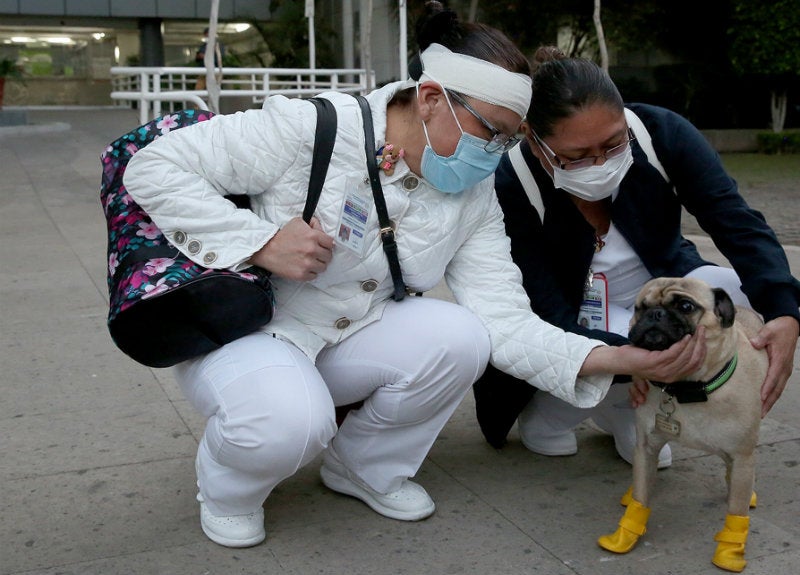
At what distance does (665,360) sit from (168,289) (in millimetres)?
1386

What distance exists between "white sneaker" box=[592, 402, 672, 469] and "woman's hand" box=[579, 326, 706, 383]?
70 centimetres

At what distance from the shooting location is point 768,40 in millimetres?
19094

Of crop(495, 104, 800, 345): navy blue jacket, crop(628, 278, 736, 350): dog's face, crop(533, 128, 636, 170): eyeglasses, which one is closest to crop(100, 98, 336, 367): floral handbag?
crop(533, 128, 636, 170): eyeglasses

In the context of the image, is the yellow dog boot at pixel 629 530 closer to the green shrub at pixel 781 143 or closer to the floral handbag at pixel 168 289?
the floral handbag at pixel 168 289

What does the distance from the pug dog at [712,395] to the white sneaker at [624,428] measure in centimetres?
64

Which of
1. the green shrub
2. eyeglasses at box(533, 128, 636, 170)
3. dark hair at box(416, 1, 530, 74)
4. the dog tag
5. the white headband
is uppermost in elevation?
dark hair at box(416, 1, 530, 74)

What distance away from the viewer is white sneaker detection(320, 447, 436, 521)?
10.3 feet

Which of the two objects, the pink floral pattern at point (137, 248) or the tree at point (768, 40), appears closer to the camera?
the pink floral pattern at point (137, 248)

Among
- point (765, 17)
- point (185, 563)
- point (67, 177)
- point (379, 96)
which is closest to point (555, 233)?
point (379, 96)

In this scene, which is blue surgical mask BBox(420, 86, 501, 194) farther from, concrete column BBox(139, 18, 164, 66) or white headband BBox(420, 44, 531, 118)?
concrete column BBox(139, 18, 164, 66)

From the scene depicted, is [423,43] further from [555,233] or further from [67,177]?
[67,177]

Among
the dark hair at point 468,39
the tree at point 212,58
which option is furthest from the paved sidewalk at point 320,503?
the tree at point 212,58

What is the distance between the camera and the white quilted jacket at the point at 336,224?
111 inches

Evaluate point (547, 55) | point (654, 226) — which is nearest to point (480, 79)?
point (547, 55)
